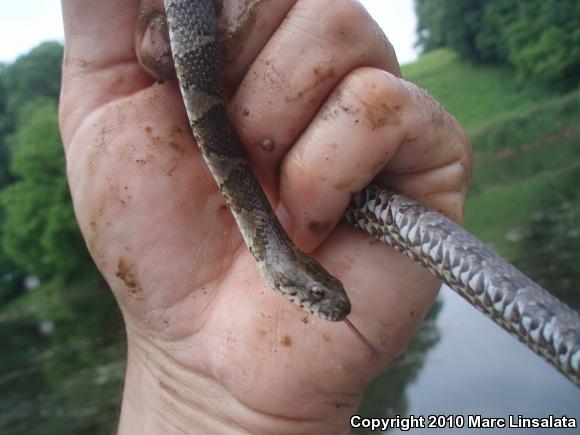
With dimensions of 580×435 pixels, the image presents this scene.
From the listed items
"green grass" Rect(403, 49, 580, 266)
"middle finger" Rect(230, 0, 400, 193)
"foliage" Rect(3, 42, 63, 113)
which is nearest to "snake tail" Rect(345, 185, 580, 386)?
"middle finger" Rect(230, 0, 400, 193)

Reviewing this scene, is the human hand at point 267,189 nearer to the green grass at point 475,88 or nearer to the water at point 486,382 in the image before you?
the water at point 486,382

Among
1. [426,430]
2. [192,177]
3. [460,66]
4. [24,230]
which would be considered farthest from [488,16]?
[192,177]

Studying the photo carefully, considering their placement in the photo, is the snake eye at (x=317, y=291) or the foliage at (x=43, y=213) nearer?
the snake eye at (x=317, y=291)

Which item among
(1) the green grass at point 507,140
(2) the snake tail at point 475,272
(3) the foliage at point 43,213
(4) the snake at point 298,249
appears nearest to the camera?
(2) the snake tail at point 475,272

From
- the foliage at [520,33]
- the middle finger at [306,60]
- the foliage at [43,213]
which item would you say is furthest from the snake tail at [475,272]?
the foliage at [520,33]

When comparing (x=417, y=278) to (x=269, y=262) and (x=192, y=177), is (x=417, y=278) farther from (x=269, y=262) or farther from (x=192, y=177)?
(x=192, y=177)

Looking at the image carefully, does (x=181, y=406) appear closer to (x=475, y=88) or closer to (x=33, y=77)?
(x=475, y=88)

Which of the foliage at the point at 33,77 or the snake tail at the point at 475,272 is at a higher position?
the snake tail at the point at 475,272
